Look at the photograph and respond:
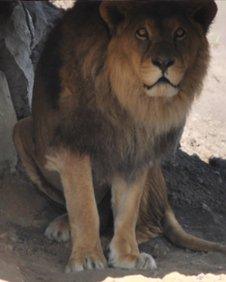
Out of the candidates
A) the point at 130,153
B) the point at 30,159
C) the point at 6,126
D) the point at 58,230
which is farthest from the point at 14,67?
the point at 130,153

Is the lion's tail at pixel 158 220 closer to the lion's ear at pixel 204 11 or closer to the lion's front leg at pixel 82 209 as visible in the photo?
the lion's front leg at pixel 82 209

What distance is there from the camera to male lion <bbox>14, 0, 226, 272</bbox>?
16.1 ft

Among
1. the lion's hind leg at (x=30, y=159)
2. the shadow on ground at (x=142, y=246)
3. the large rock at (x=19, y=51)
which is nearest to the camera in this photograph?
the shadow on ground at (x=142, y=246)

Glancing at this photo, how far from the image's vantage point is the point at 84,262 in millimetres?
5172

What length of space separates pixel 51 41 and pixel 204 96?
410 cm

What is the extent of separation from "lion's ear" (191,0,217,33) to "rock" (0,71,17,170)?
1.72 m

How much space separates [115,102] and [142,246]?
113cm

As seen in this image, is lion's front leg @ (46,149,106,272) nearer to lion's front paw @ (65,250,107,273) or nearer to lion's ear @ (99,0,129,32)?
lion's front paw @ (65,250,107,273)

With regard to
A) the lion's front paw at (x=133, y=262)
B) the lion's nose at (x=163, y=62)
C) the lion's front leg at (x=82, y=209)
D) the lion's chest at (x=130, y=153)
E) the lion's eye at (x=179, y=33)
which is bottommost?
the lion's front paw at (x=133, y=262)

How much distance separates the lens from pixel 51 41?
544 centimetres

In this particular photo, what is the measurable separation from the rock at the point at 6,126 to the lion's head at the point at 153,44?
1378 millimetres

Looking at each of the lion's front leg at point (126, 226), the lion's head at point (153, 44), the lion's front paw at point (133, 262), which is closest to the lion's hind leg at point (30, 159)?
the lion's front leg at point (126, 226)

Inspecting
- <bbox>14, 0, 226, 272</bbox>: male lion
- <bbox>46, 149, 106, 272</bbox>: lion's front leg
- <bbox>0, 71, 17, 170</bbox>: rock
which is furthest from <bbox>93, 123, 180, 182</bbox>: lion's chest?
<bbox>0, 71, 17, 170</bbox>: rock

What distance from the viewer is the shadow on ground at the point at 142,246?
5102 millimetres
